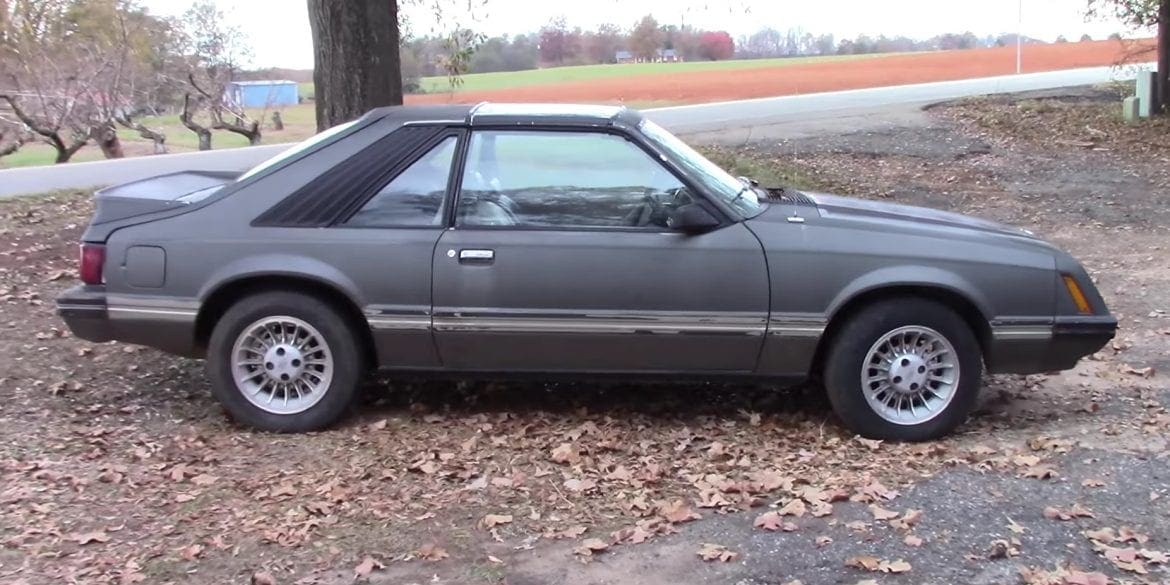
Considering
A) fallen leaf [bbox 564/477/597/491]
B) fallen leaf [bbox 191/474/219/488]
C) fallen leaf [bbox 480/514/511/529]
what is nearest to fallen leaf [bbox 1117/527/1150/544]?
fallen leaf [bbox 564/477/597/491]

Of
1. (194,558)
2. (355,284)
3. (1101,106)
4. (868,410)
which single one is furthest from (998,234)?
(1101,106)

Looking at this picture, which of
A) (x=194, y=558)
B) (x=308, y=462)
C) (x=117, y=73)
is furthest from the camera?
→ (x=117, y=73)

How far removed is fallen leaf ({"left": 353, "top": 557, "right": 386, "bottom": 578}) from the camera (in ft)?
12.8

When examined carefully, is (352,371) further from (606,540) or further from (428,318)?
(606,540)

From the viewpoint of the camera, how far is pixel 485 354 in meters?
5.14

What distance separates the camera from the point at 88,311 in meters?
5.14

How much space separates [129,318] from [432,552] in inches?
82.6

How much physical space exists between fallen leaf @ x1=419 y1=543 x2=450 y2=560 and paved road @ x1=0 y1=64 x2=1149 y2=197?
922 centimetres

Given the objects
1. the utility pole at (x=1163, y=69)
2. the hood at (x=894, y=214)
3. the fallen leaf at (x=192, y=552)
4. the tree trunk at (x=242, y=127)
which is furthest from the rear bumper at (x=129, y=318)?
the utility pole at (x=1163, y=69)

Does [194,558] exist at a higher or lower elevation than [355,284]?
lower

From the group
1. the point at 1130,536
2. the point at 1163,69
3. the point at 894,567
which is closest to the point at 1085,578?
the point at 1130,536

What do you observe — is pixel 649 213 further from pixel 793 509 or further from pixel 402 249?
pixel 793 509

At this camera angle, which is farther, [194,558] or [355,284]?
[355,284]

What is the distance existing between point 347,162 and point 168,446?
1.58 metres
